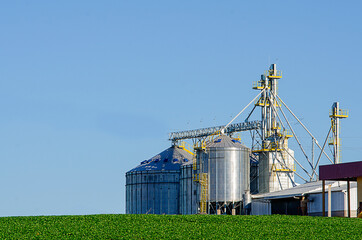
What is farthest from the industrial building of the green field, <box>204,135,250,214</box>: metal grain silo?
the green field

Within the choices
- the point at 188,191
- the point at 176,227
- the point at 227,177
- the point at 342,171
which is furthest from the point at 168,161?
the point at 176,227

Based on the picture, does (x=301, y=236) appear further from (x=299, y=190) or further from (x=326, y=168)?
(x=299, y=190)

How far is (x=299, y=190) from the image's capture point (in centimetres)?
7312

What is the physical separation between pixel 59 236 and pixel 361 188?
2537cm

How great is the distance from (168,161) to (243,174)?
50.8 ft

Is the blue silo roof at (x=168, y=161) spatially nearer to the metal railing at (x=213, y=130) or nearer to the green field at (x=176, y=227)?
the metal railing at (x=213, y=130)

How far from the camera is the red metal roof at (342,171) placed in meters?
54.8

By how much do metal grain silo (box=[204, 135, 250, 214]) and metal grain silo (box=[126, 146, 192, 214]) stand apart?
1095 centimetres

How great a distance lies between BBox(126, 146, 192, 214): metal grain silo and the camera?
90306 millimetres

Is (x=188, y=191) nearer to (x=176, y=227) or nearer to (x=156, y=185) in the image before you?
(x=156, y=185)

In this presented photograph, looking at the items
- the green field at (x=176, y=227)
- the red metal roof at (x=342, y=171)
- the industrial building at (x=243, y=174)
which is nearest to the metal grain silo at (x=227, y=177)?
the industrial building at (x=243, y=174)

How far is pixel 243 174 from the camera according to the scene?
262 ft

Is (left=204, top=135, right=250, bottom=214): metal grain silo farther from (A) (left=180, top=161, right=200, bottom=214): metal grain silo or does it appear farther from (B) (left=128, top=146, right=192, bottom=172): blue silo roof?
(B) (left=128, top=146, right=192, bottom=172): blue silo roof

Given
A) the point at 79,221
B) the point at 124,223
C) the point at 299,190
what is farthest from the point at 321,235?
the point at 299,190
